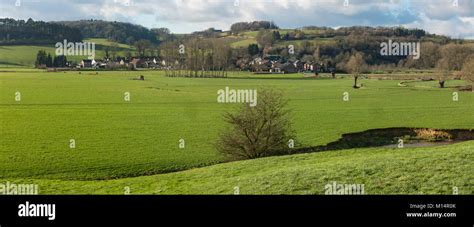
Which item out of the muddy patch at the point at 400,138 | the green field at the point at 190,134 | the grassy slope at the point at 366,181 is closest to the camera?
the grassy slope at the point at 366,181

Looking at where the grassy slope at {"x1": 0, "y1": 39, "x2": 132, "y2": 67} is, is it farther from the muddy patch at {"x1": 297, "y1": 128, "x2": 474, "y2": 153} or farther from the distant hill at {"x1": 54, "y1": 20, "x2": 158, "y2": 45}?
the muddy patch at {"x1": 297, "y1": 128, "x2": 474, "y2": 153}

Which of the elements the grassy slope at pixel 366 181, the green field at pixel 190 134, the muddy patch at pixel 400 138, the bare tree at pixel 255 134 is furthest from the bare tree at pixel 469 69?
the grassy slope at pixel 366 181

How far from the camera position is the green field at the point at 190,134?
13.2 m

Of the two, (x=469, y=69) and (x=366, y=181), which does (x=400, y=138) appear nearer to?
(x=366, y=181)

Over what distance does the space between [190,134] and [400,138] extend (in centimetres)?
1621

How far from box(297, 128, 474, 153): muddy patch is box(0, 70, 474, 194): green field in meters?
1.33

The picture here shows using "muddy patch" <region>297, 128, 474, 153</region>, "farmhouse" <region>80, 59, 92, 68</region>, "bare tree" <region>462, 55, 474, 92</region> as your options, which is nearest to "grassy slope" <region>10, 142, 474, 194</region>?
"muddy patch" <region>297, 128, 474, 153</region>

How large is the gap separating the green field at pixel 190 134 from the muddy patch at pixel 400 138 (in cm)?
133

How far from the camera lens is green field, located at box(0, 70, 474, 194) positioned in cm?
1320

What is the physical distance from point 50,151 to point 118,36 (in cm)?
2127

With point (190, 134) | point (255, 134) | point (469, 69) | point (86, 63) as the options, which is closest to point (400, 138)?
point (255, 134)

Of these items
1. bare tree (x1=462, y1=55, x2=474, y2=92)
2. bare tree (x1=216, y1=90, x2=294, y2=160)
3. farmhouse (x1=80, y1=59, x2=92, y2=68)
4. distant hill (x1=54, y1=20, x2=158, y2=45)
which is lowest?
bare tree (x1=216, y1=90, x2=294, y2=160)

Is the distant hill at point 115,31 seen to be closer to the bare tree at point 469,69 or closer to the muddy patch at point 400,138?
the muddy patch at point 400,138
